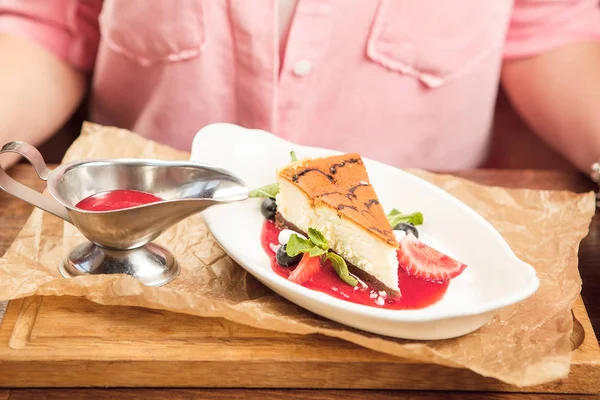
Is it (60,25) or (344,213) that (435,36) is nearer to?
(344,213)

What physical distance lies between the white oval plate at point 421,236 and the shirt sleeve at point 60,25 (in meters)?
0.53

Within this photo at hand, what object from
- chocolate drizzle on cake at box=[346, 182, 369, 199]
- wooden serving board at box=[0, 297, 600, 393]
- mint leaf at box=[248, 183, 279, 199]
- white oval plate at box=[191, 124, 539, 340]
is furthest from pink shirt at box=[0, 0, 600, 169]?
wooden serving board at box=[0, 297, 600, 393]

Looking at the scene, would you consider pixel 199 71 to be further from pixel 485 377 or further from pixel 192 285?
pixel 485 377

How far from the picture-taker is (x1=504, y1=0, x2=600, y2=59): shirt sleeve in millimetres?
1787

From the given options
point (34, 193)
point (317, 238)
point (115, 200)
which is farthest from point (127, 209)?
point (317, 238)

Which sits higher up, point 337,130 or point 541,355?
point 541,355

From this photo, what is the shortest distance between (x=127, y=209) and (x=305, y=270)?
12.1 inches

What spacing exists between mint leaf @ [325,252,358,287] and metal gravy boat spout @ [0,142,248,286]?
0.19 metres

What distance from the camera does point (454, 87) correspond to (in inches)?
69.6

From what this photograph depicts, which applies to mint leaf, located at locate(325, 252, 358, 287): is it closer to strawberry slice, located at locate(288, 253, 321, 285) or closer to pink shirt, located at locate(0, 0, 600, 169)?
strawberry slice, located at locate(288, 253, 321, 285)

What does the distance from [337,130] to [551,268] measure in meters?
0.70

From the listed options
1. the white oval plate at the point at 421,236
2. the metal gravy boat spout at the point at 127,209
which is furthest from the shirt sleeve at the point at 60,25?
the metal gravy boat spout at the point at 127,209

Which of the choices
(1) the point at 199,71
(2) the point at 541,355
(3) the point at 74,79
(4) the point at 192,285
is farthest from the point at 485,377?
(3) the point at 74,79

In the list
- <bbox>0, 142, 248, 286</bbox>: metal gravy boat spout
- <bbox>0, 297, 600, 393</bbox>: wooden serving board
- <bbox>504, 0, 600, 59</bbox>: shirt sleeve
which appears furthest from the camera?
<bbox>504, 0, 600, 59</bbox>: shirt sleeve
